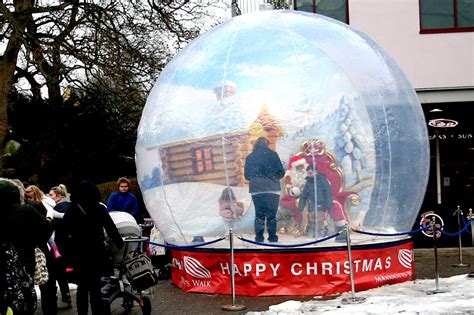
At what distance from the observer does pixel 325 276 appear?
30.9ft

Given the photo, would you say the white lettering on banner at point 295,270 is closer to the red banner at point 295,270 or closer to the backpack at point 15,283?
the red banner at point 295,270

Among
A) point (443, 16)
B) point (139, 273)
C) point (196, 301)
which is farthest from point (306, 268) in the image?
point (443, 16)

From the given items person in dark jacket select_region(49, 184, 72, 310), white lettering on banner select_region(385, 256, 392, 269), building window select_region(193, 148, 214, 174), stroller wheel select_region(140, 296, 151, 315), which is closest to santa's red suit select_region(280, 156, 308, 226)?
building window select_region(193, 148, 214, 174)

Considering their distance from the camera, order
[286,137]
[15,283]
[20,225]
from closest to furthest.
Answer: [15,283] → [20,225] → [286,137]

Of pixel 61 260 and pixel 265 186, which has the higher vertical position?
pixel 265 186

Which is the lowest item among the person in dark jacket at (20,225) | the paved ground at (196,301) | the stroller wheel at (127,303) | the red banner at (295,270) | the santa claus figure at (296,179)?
the paved ground at (196,301)

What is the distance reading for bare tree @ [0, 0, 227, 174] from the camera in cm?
1708

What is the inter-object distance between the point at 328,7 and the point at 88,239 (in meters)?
10.5

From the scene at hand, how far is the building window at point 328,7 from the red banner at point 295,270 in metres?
→ 7.97

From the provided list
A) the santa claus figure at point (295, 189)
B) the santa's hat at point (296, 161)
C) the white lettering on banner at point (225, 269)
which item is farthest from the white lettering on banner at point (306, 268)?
the santa's hat at point (296, 161)

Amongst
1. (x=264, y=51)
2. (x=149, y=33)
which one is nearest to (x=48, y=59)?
(x=149, y=33)

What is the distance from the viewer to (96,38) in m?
17.9

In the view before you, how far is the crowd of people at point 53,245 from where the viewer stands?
6.48 m

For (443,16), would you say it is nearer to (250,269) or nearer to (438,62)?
(438,62)
